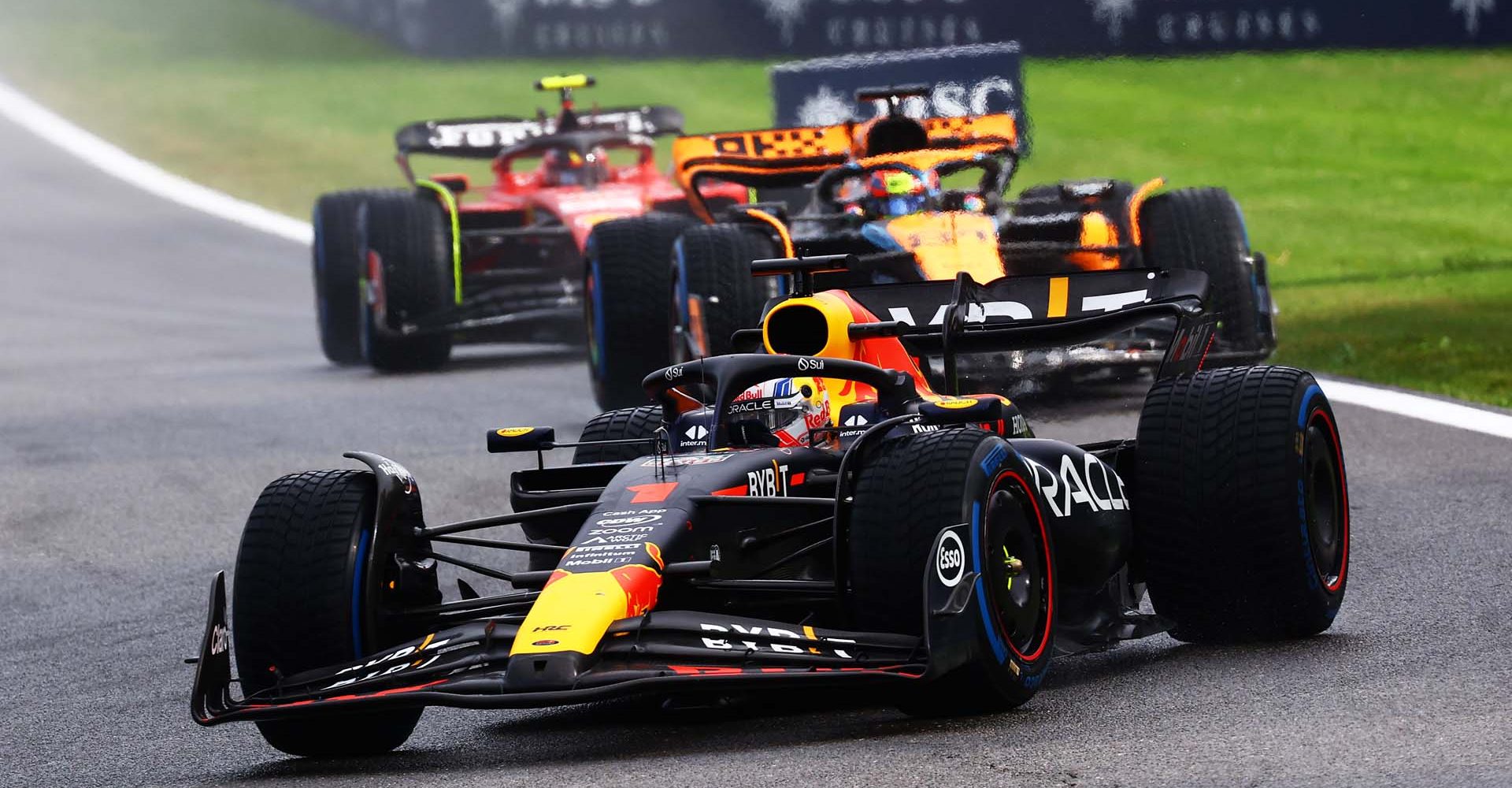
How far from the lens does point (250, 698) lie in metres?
6.30

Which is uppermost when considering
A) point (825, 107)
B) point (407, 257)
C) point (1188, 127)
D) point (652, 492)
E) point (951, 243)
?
point (652, 492)

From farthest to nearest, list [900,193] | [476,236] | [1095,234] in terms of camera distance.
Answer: [476,236]
[900,193]
[1095,234]

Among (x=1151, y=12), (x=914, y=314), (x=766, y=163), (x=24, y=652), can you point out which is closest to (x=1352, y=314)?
(x=1151, y=12)

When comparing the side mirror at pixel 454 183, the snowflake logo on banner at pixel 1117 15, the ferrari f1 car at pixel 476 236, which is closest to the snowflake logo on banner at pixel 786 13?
the ferrari f1 car at pixel 476 236

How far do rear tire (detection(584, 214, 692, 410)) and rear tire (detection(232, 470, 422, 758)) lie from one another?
727cm

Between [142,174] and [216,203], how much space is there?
3103 millimetres

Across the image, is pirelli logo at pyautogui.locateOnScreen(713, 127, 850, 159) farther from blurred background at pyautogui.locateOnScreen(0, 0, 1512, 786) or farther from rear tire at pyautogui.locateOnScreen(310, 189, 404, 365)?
rear tire at pyautogui.locateOnScreen(310, 189, 404, 365)

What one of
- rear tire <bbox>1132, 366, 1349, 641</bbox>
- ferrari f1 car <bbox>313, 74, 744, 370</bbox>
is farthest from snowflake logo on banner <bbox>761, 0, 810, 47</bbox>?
rear tire <bbox>1132, 366, 1349, 641</bbox>

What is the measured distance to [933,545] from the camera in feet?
19.7

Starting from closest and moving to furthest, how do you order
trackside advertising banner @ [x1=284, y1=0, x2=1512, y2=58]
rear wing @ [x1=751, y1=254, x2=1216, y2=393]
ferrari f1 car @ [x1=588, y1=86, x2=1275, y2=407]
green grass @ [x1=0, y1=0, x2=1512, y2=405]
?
rear wing @ [x1=751, y1=254, x2=1216, y2=393]
ferrari f1 car @ [x1=588, y1=86, x2=1275, y2=407]
green grass @ [x1=0, y1=0, x2=1512, y2=405]
trackside advertising banner @ [x1=284, y1=0, x2=1512, y2=58]

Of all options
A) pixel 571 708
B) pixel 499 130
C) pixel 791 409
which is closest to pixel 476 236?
pixel 499 130

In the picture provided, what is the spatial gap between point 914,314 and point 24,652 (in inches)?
143

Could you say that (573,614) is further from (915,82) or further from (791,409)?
(915,82)

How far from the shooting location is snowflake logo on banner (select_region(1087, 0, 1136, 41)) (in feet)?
56.1
